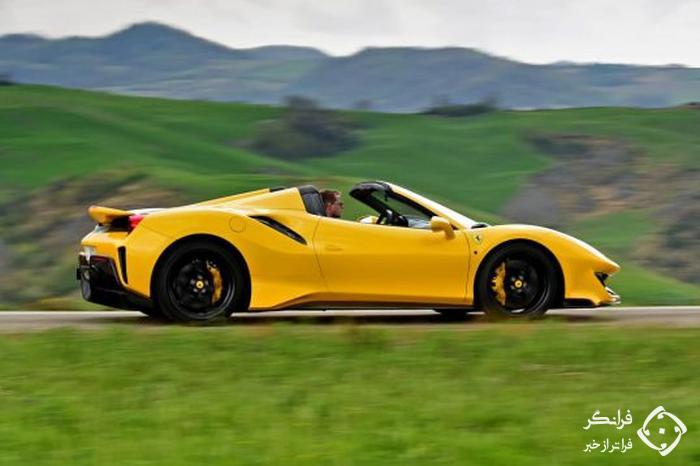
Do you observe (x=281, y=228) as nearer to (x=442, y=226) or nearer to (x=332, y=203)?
(x=332, y=203)

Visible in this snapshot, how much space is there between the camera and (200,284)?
34.5 ft

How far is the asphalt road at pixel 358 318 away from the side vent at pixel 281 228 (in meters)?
0.79

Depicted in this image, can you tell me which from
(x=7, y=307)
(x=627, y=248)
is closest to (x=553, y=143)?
(x=627, y=248)

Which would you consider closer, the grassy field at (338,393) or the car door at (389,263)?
the grassy field at (338,393)

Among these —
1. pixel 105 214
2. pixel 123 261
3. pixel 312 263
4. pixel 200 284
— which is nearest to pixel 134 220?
pixel 105 214

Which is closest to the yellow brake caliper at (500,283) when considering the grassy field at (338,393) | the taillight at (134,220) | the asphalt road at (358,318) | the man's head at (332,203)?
the asphalt road at (358,318)

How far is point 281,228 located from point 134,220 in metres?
1.23

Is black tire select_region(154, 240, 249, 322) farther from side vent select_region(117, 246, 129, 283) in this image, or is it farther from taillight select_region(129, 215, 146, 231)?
taillight select_region(129, 215, 146, 231)

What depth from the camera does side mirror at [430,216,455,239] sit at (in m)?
10.6

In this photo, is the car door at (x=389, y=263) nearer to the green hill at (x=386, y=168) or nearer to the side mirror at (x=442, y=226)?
the side mirror at (x=442, y=226)

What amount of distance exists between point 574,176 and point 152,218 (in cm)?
7227

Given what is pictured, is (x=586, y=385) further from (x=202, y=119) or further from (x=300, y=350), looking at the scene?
(x=202, y=119)

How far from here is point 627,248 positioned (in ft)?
216

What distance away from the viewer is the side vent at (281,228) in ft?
34.7
